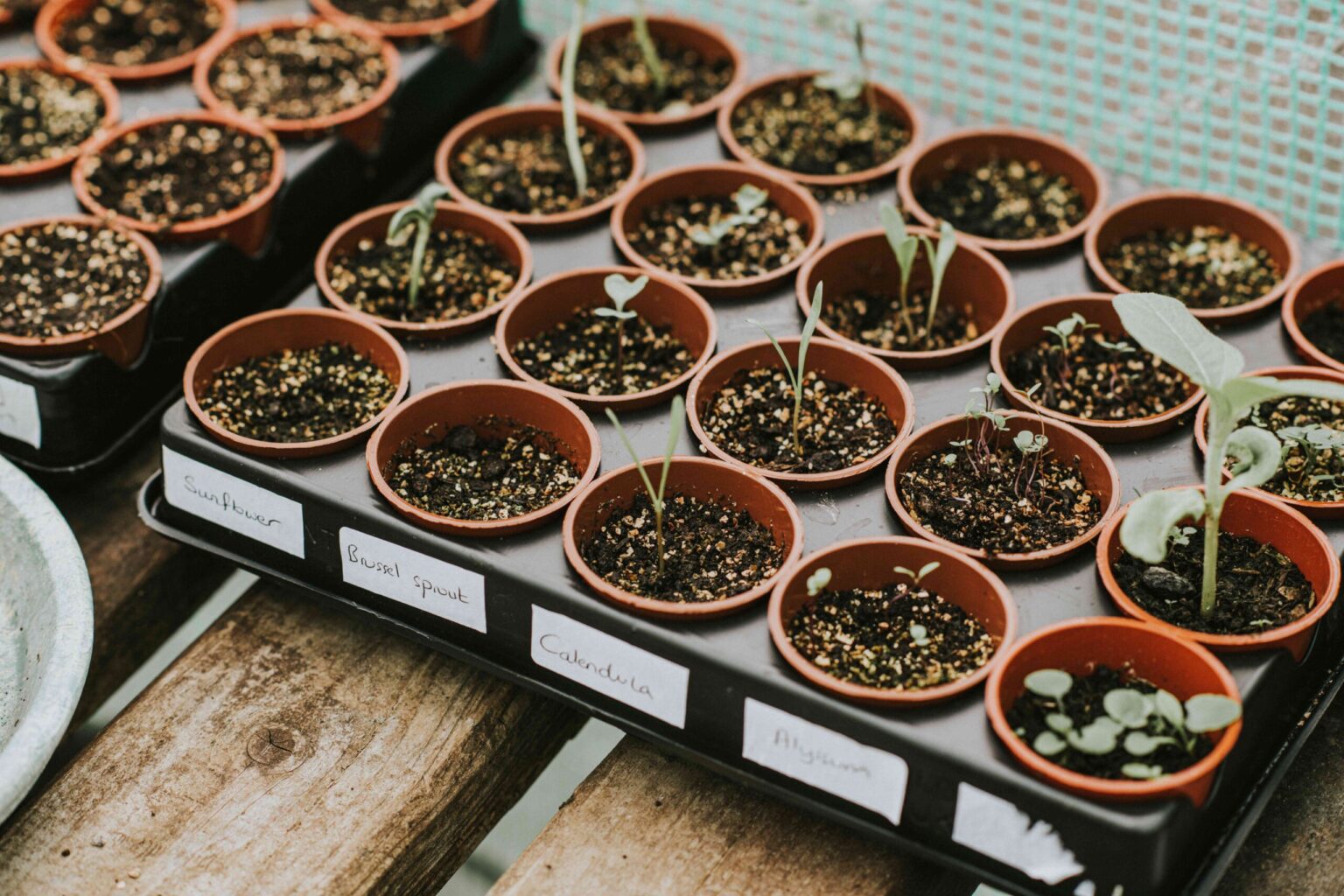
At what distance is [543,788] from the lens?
2182mm

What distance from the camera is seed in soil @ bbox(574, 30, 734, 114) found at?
2150 mm

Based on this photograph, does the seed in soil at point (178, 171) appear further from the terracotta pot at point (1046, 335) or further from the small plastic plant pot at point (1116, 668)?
the small plastic plant pot at point (1116, 668)

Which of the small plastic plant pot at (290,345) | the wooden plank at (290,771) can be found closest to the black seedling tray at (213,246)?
the small plastic plant pot at (290,345)

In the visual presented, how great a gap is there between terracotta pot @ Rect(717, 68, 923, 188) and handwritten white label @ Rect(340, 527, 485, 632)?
29.3 inches

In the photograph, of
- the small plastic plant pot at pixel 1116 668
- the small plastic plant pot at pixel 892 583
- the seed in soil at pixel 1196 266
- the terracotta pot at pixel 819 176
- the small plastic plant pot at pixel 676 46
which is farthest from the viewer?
the small plastic plant pot at pixel 676 46

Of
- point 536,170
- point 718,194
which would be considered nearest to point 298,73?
point 536,170

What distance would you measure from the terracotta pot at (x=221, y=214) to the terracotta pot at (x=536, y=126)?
0.22 metres

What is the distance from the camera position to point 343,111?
2.04 m

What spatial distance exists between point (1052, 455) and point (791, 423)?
0.93 ft

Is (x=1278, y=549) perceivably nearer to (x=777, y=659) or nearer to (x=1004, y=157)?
(x=777, y=659)

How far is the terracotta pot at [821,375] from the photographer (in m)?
1.59

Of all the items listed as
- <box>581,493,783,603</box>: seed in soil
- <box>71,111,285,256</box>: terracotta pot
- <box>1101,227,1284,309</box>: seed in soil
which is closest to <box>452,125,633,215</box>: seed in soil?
<box>71,111,285,256</box>: terracotta pot

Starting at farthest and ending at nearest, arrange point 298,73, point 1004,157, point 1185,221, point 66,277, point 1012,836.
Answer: point 298,73
point 1004,157
point 1185,221
point 66,277
point 1012,836

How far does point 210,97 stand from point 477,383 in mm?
737
